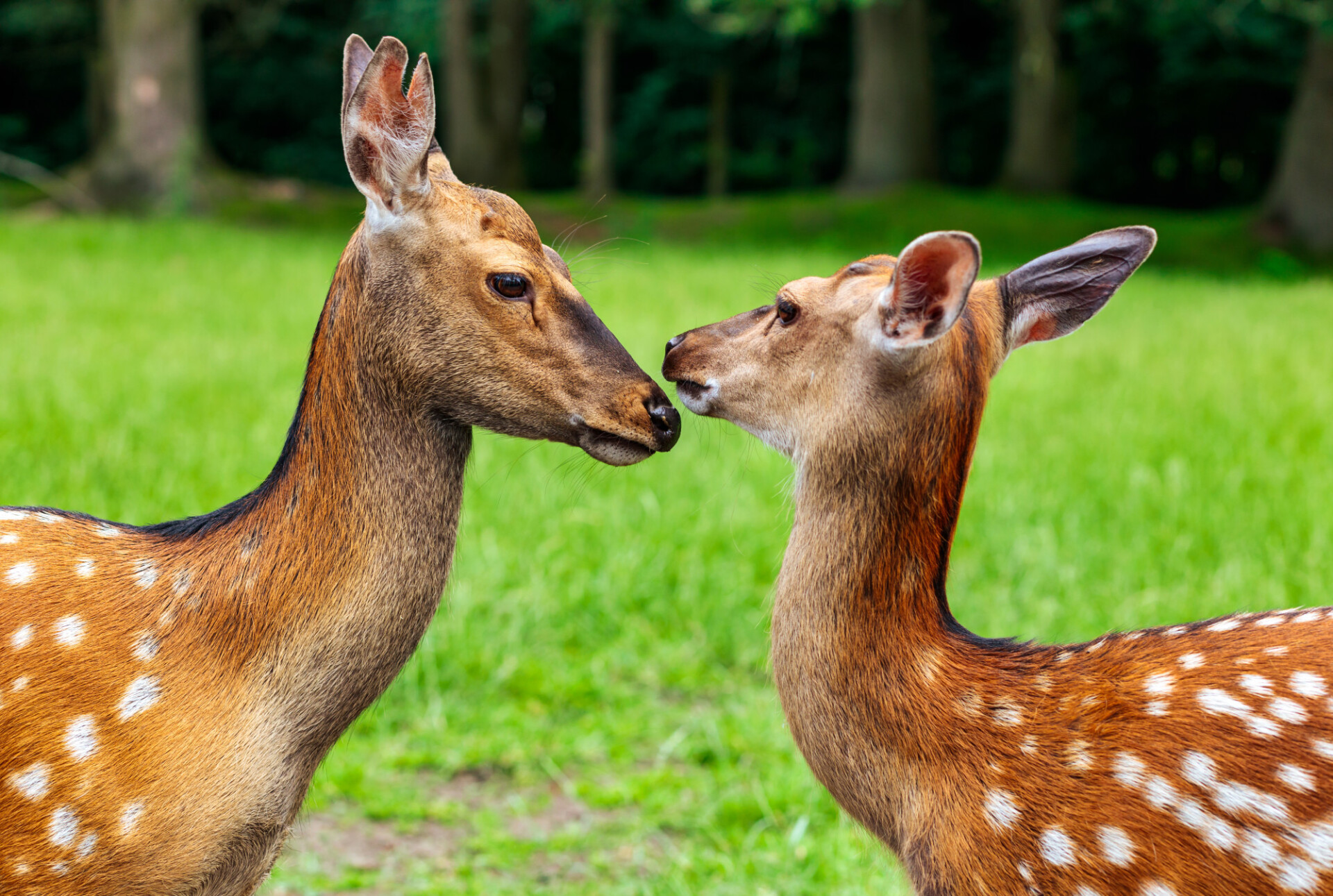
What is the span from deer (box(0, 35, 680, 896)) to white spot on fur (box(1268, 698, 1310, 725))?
115 cm

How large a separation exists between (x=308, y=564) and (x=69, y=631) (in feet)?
1.40

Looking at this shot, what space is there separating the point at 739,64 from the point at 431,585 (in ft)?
106

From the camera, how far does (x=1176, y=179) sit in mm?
32625

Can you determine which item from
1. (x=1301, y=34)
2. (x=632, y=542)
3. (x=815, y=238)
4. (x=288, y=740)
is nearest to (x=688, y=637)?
(x=632, y=542)

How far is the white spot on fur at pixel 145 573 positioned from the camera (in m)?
2.38

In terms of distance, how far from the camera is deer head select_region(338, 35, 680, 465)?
2393 mm

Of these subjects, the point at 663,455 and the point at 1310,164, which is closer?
the point at 663,455

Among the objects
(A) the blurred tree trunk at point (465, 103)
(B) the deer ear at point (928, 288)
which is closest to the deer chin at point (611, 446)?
(B) the deer ear at point (928, 288)

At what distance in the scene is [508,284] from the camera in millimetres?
2408

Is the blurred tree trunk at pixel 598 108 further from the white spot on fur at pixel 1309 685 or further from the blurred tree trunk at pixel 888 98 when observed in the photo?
the white spot on fur at pixel 1309 685

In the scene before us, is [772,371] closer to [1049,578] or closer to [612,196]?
[1049,578]

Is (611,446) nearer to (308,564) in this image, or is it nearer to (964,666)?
(308,564)

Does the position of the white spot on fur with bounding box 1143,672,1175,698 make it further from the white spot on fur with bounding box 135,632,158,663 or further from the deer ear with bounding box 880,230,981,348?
the white spot on fur with bounding box 135,632,158,663

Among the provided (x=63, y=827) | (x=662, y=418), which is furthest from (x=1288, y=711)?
(x=63, y=827)
